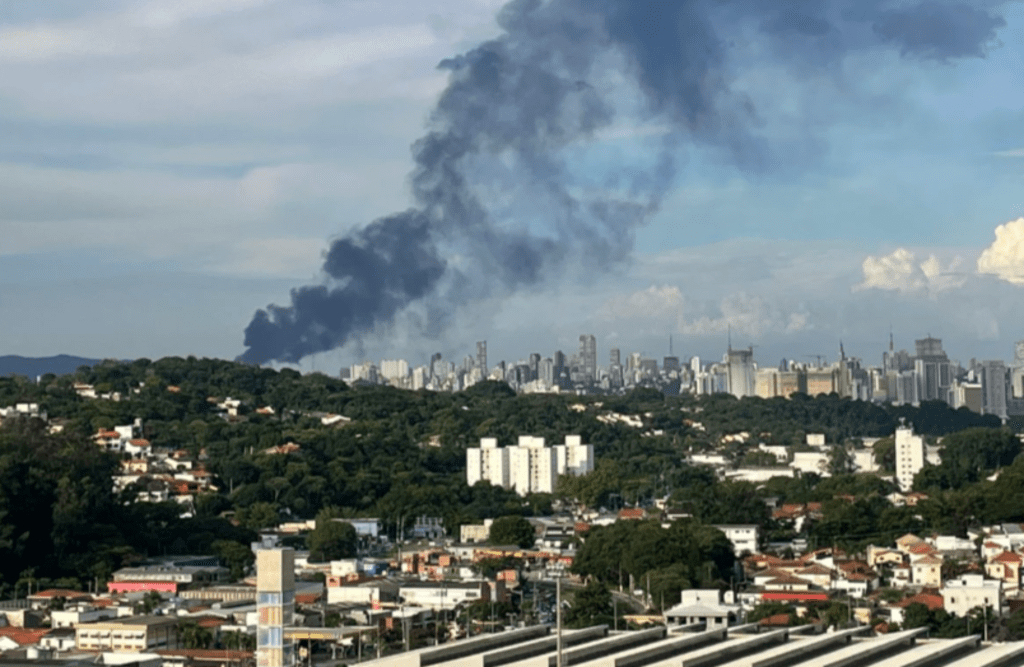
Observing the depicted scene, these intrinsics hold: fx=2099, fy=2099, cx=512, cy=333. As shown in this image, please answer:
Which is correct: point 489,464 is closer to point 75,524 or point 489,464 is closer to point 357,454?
point 357,454

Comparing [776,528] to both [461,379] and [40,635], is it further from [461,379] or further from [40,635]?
[461,379]

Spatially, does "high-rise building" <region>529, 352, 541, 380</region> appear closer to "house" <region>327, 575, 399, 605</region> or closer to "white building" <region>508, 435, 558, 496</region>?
"white building" <region>508, 435, 558, 496</region>

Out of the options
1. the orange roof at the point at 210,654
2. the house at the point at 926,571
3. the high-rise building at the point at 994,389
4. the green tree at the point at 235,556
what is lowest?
the orange roof at the point at 210,654

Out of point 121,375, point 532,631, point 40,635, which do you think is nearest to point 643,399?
point 121,375

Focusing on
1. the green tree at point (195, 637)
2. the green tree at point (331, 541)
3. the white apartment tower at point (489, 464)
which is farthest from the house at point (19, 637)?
the white apartment tower at point (489, 464)

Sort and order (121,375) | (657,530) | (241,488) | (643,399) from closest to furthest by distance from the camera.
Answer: (657,530) < (241,488) < (121,375) < (643,399)

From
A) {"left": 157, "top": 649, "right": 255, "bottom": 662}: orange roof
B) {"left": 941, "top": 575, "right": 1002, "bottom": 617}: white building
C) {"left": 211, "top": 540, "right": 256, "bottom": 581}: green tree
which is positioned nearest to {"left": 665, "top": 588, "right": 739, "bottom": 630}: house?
{"left": 941, "top": 575, "right": 1002, "bottom": 617}: white building

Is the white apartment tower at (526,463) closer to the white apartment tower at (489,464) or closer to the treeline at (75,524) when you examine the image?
the white apartment tower at (489,464)
